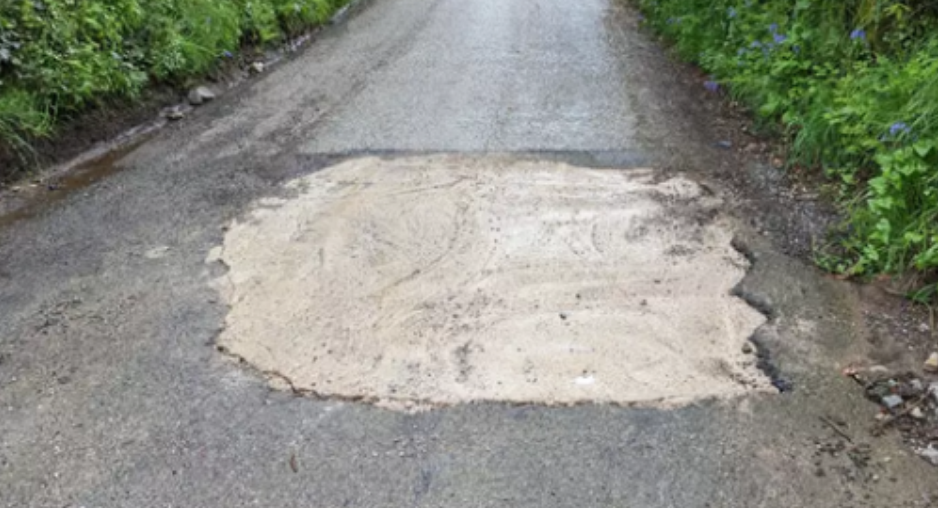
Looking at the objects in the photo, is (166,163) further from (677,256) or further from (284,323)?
(677,256)

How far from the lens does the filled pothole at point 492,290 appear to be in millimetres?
2908

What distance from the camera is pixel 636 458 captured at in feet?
8.30

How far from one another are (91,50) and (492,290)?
3.95m

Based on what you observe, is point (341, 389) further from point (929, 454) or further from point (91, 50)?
point (91, 50)

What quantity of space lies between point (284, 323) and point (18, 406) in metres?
1.02

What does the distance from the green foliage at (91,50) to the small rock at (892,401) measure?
4.99 metres

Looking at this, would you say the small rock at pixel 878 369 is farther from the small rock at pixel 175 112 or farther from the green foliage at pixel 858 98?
→ the small rock at pixel 175 112

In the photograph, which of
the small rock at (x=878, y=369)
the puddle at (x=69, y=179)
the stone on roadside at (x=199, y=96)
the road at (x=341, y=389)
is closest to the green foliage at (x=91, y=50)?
the stone on roadside at (x=199, y=96)

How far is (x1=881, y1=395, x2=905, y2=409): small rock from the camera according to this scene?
274 centimetres

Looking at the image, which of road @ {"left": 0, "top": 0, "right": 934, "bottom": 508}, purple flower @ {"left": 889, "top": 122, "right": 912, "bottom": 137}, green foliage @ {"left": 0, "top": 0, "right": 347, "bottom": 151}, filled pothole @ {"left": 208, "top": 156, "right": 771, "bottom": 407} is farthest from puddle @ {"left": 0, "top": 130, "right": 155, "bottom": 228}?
purple flower @ {"left": 889, "top": 122, "right": 912, "bottom": 137}

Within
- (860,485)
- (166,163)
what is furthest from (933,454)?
(166,163)

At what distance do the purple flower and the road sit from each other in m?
0.62

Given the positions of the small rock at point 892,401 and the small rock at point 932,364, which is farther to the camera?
the small rock at point 932,364

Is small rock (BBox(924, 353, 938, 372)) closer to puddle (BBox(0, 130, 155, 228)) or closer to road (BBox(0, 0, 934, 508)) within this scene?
road (BBox(0, 0, 934, 508))
